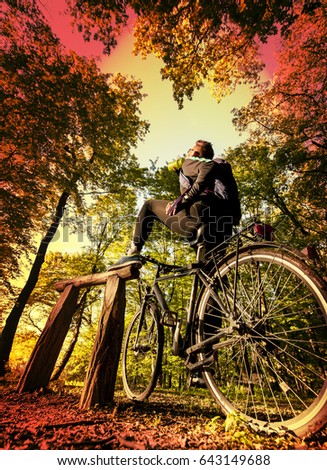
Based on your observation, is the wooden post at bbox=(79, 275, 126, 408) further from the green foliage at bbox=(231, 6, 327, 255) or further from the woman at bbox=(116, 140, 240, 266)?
the green foliage at bbox=(231, 6, 327, 255)

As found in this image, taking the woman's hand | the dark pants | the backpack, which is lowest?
the dark pants

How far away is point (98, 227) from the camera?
1603 centimetres

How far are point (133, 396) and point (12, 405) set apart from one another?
4.79 feet

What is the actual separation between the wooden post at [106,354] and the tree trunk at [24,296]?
1007 cm

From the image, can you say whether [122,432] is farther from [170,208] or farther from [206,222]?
[170,208]

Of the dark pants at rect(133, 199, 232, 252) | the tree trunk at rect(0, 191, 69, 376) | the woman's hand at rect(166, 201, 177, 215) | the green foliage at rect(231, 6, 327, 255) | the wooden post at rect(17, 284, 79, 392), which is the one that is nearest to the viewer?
the dark pants at rect(133, 199, 232, 252)

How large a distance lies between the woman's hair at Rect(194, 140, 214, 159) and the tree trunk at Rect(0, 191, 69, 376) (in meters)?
10.7

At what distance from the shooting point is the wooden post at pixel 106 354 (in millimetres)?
2585

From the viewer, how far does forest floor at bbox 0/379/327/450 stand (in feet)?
4.93

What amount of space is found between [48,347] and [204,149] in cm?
381

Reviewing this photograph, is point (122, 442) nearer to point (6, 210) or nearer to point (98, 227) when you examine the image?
point (6, 210)

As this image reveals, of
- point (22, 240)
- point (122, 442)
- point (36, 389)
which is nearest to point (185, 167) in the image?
point (122, 442)

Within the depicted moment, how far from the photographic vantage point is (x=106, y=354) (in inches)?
108

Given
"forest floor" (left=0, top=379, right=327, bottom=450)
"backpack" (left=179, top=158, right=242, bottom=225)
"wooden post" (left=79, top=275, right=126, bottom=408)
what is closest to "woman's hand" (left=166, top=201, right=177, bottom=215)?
"backpack" (left=179, top=158, right=242, bottom=225)
